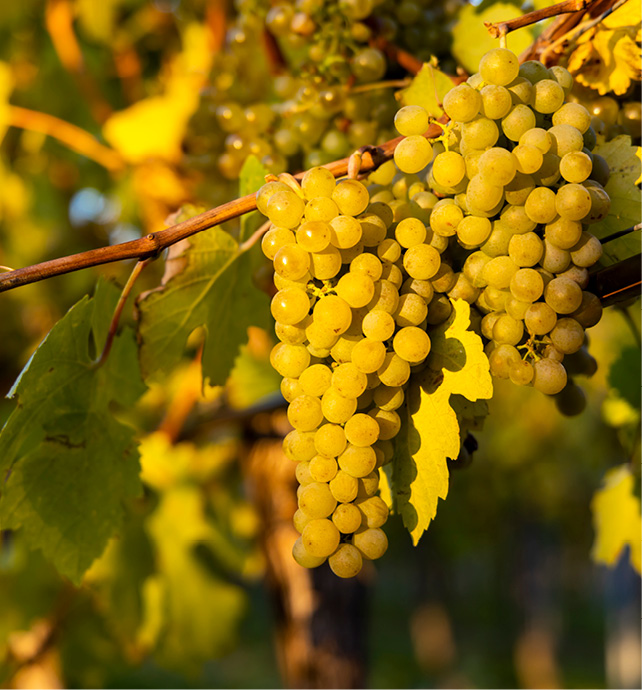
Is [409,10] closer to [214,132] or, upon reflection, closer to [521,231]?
[214,132]

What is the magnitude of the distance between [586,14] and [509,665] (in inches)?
536

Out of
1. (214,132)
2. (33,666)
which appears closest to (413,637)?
(33,666)

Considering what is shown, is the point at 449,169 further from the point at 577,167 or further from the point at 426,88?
the point at 426,88

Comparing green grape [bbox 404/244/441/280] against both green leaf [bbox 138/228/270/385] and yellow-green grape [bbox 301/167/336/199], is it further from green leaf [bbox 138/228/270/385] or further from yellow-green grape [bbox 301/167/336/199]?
green leaf [bbox 138/228/270/385]

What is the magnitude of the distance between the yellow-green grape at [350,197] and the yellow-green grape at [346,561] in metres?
0.26

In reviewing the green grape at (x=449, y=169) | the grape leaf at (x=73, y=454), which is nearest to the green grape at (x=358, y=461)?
the green grape at (x=449, y=169)

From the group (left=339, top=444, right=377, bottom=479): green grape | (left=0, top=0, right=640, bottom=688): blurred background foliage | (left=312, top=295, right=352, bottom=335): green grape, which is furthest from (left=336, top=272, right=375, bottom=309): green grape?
(left=0, top=0, right=640, bottom=688): blurred background foliage

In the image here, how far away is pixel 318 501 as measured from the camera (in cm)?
53

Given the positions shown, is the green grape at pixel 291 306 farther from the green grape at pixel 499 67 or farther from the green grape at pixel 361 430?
the green grape at pixel 499 67

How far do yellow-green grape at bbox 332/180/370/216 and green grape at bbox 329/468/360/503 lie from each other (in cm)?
20

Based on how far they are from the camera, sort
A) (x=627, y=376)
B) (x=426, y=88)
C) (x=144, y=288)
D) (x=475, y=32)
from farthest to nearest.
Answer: (x=144, y=288), (x=627, y=376), (x=475, y=32), (x=426, y=88)

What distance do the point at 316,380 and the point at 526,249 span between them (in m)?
0.20

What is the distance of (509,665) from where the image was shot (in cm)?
1239

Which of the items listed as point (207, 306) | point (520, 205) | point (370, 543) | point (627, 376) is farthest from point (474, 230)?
point (627, 376)
